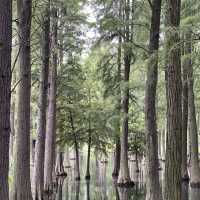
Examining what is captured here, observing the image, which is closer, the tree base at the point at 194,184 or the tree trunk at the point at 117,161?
the tree base at the point at 194,184

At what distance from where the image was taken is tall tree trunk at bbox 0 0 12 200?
4.96 m

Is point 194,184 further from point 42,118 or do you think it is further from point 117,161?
point 117,161

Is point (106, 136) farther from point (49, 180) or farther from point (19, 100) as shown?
point (19, 100)

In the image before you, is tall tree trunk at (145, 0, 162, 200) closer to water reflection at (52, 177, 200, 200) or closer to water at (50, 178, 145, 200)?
water reflection at (52, 177, 200, 200)

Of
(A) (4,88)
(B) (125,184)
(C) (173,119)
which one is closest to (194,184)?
(B) (125,184)

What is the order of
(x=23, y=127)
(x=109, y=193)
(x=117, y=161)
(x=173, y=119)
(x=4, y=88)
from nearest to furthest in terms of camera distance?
Result: (x=4, y=88) → (x=173, y=119) → (x=23, y=127) → (x=109, y=193) → (x=117, y=161)

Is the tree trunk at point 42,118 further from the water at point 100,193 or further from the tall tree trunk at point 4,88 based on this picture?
the tall tree trunk at point 4,88

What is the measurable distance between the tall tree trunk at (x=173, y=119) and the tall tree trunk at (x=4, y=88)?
3559mm

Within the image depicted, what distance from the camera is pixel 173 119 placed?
7.75m

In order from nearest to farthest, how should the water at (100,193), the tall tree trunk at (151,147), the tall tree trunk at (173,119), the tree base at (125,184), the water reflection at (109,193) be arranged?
the tall tree trunk at (173,119), the tall tree trunk at (151,147), the water reflection at (109,193), the water at (100,193), the tree base at (125,184)

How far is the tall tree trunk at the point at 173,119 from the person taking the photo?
7.66 m

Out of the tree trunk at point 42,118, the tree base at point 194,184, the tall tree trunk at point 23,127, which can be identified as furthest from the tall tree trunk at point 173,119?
the tree base at point 194,184

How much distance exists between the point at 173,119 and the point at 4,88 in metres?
3.74

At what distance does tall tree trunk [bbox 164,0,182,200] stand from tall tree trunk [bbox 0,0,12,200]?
356cm
